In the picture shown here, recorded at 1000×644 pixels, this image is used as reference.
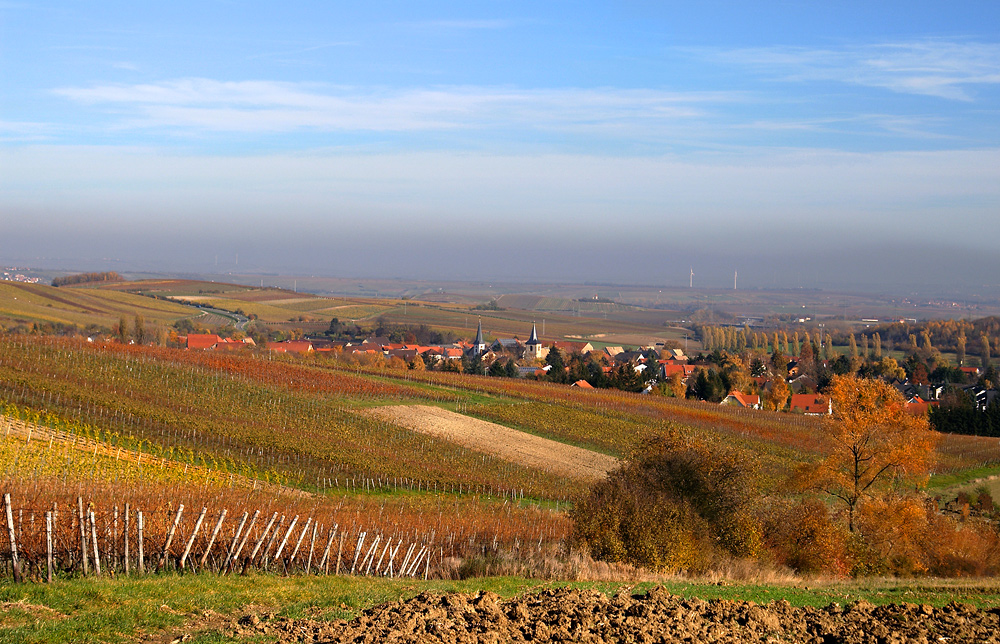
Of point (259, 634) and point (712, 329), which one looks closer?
point (259, 634)

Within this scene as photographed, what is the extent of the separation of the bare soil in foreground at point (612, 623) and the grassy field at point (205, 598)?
1.61 ft

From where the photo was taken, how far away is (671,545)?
61.5 feet

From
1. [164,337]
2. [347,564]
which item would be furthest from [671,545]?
[164,337]

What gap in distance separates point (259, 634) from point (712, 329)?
601 feet

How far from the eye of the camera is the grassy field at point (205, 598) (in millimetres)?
8844

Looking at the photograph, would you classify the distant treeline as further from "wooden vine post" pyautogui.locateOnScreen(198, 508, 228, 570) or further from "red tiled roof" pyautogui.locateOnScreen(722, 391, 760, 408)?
"wooden vine post" pyautogui.locateOnScreen(198, 508, 228, 570)

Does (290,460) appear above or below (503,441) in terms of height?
above

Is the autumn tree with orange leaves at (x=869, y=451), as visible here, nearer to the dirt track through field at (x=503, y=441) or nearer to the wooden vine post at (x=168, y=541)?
the dirt track through field at (x=503, y=441)

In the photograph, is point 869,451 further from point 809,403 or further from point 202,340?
point 202,340

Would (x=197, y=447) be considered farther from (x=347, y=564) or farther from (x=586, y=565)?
(x=586, y=565)

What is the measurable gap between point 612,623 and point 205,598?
531 cm

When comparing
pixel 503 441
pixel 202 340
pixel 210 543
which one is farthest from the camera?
pixel 202 340

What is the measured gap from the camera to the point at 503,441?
45438mm

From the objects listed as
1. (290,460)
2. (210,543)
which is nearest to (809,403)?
(290,460)
